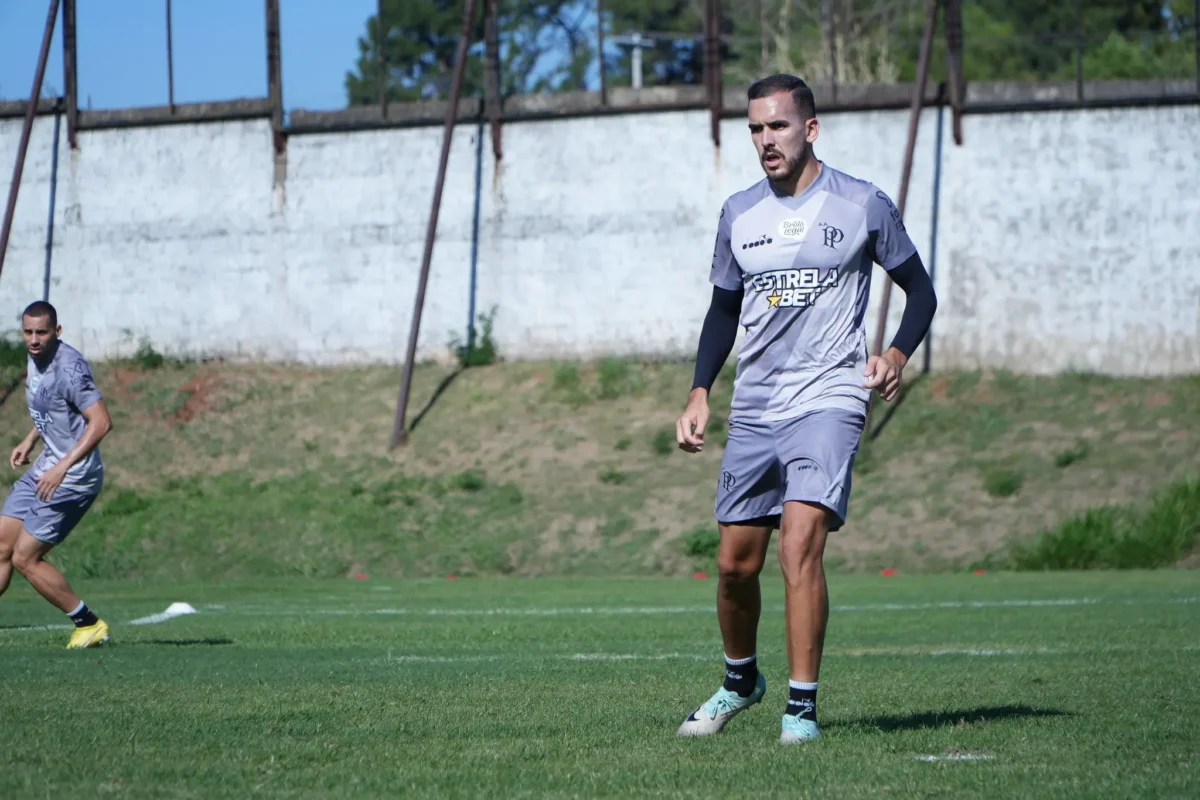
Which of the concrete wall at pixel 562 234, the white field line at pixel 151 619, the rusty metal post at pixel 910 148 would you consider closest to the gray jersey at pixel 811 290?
the white field line at pixel 151 619

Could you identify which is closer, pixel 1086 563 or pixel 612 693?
pixel 612 693

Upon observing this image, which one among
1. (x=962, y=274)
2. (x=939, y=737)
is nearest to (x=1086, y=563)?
(x=962, y=274)

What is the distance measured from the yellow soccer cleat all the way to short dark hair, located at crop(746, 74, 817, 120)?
19.7 ft

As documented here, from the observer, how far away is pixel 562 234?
86.2 ft

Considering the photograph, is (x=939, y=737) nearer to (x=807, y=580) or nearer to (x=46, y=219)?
(x=807, y=580)

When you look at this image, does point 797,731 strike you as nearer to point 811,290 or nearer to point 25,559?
point 811,290

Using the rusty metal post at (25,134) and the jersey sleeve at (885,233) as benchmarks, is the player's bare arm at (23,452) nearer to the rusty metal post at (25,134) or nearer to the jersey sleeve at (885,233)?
the jersey sleeve at (885,233)

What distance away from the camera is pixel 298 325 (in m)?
27.7

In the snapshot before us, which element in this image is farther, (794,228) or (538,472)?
(538,472)

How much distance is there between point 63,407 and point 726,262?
5580 millimetres

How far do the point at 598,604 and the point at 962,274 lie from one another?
11.6m

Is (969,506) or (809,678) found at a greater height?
(809,678)

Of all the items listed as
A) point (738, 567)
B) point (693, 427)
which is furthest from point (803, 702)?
point (693, 427)

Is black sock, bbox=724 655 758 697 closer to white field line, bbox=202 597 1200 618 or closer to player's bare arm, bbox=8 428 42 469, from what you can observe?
player's bare arm, bbox=8 428 42 469
